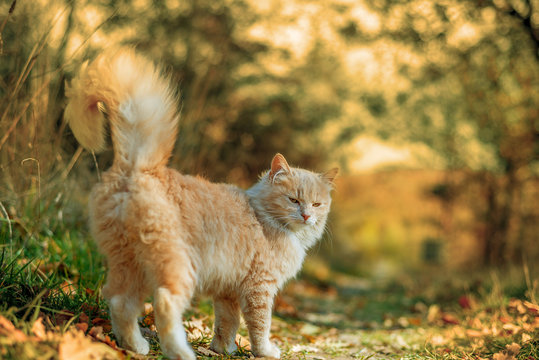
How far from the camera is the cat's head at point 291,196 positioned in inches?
113

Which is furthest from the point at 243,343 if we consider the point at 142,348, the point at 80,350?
the point at 80,350

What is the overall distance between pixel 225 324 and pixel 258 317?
27cm

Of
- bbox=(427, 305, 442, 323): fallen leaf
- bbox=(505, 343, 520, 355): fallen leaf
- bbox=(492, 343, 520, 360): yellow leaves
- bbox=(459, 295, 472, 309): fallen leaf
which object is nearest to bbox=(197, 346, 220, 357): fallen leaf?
bbox=(492, 343, 520, 360): yellow leaves

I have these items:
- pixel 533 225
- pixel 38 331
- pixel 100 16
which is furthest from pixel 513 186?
pixel 38 331

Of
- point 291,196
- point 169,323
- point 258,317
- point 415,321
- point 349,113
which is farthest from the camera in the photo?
point 349,113

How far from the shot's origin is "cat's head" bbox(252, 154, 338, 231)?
2883mm

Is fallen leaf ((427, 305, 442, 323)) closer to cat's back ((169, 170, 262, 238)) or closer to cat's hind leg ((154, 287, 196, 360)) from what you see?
cat's back ((169, 170, 262, 238))

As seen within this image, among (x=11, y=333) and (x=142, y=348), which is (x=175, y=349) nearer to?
(x=142, y=348)

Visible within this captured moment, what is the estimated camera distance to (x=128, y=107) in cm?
233

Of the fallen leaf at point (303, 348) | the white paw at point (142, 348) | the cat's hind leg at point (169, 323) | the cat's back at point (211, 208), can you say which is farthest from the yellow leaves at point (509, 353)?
the white paw at point (142, 348)

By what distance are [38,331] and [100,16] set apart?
3666mm

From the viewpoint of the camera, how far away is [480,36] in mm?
6309

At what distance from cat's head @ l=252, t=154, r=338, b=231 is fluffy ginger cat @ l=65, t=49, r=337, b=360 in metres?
0.16

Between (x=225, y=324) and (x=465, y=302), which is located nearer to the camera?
(x=225, y=324)
